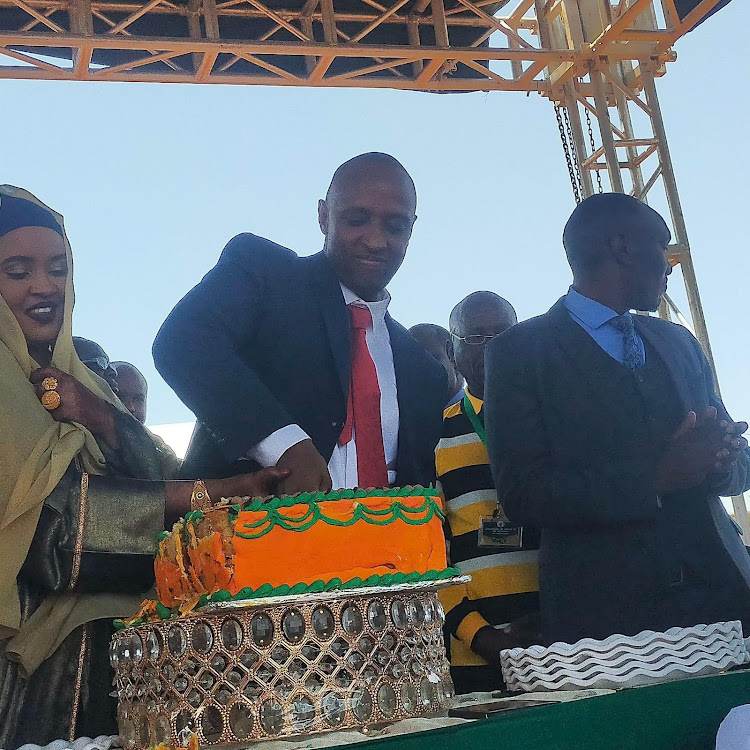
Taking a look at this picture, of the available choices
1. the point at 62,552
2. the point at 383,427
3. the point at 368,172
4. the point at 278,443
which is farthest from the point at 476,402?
the point at 62,552

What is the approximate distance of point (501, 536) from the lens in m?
2.23

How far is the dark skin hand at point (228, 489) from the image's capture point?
5.11ft

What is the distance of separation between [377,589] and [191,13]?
260 inches

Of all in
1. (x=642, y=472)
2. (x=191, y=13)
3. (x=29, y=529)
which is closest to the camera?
(x=29, y=529)

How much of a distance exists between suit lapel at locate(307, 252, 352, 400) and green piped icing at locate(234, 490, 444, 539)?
710 millimetres

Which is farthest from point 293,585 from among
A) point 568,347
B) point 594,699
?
point 568,347

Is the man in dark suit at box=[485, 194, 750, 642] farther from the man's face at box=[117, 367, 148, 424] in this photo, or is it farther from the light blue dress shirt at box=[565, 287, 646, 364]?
the man's face at box=[117, 367, 148, 424]

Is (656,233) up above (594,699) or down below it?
above

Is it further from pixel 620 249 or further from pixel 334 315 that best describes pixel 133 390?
pixel 620 249

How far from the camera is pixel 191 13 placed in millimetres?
6914

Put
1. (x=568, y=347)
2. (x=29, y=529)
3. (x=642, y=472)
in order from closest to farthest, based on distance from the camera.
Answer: (x=29, y=529)
(x=642, y=472)
(x=568, y=347)

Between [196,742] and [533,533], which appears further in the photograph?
[533,533]

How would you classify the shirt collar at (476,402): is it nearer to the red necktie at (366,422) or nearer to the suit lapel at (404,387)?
the suit lapel at (404,387)

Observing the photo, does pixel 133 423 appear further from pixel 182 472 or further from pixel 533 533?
pixel 533 533
